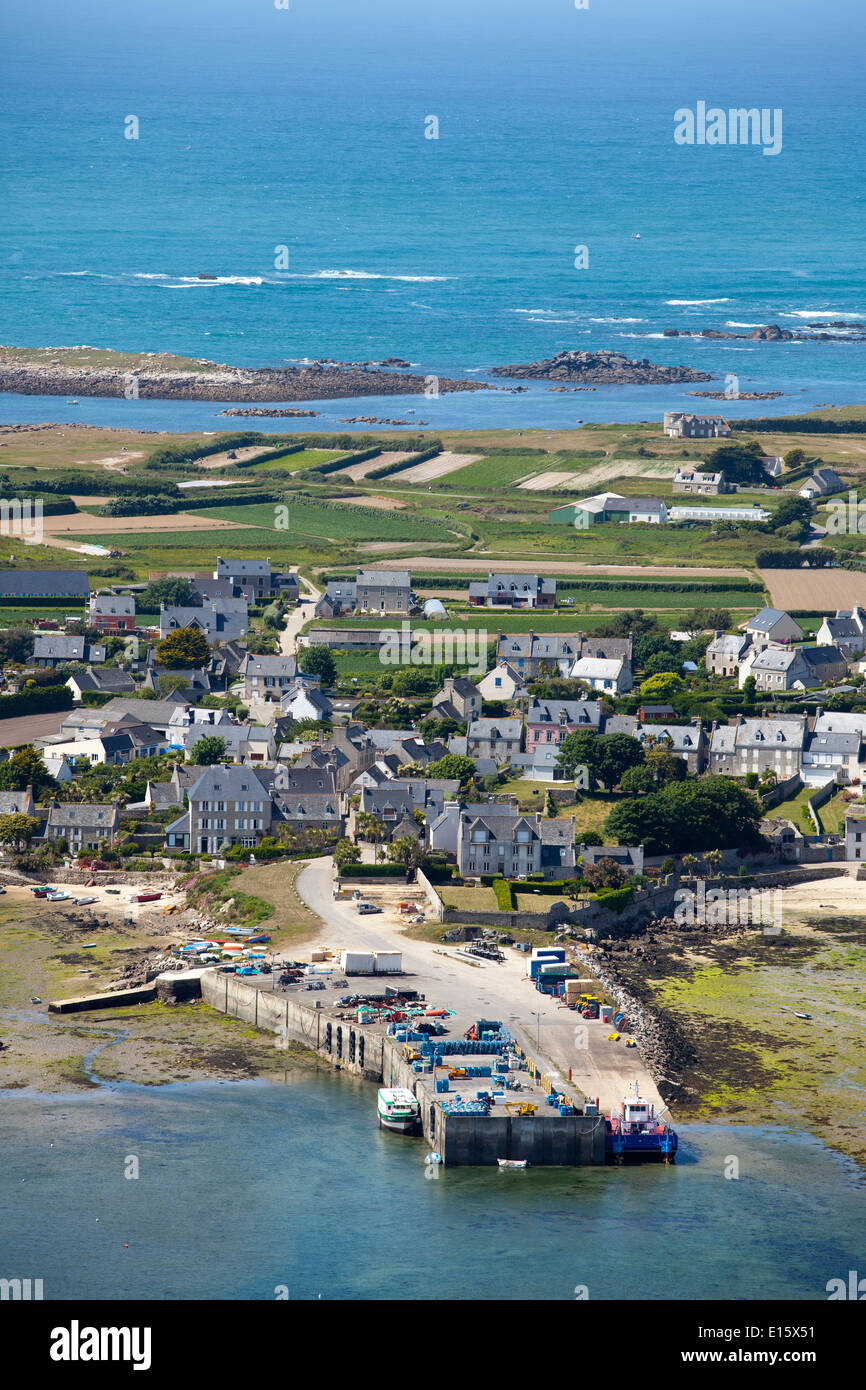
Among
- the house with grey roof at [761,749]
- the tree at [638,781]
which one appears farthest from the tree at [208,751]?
the house with grey roof at [761,749]

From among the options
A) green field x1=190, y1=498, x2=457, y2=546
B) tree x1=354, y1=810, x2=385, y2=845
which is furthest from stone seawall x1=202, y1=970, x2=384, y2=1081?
green field x1=190, y1=498, x2=457, y2=546

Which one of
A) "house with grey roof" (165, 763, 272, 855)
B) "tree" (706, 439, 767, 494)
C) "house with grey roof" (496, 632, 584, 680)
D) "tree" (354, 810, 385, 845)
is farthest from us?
"tree" (706, 439, 767, 494)

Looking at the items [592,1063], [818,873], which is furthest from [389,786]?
[592,1063]

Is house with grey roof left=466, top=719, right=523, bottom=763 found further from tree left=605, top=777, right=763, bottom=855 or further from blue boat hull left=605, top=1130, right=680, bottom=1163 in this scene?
blue boat hull left=605, top=1130, right=680, bottom=1163

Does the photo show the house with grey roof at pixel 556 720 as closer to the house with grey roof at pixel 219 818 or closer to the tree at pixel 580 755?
the tree at pixel 580 755

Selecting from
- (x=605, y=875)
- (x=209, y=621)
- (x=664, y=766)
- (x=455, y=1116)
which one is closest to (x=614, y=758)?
(x=664, y=766)

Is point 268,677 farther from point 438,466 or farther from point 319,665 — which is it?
point 438,466

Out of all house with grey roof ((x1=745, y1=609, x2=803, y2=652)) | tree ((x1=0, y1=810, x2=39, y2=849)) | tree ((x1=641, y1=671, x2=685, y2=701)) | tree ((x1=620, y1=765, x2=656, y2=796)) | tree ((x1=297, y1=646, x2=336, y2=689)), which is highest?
house with grey roof ((x1=745, y1=609, x2=803, y2=652))

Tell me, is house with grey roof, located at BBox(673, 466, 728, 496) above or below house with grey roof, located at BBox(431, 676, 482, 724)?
above
